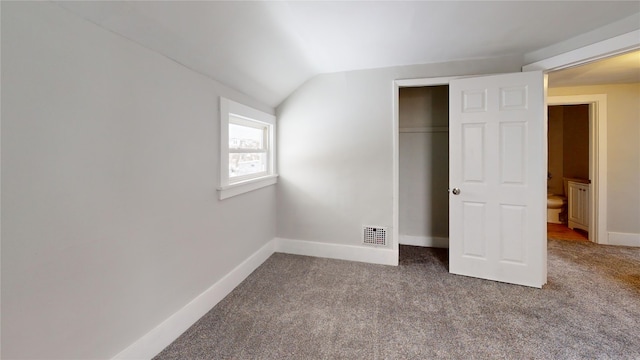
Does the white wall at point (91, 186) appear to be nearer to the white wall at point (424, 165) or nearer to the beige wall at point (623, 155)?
the white wall at point (424, 165)

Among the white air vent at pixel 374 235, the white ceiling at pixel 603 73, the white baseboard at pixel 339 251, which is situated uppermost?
the white ceiling at pixel 603 73

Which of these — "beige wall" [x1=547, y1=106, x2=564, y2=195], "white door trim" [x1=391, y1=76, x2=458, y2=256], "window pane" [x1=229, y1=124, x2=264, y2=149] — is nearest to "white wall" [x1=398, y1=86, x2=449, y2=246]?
"white door trim" [x1=391, y1=76, x2=458, y2=256]

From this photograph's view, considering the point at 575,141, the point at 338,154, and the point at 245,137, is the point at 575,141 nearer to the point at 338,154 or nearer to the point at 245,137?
the point at 338,154

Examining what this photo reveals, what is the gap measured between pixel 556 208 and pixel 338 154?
425cm

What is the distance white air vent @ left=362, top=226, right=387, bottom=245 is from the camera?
9.67 ft

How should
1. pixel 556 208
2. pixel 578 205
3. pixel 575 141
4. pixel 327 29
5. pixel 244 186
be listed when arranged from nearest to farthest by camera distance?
pixel 327 29
pixel 244 186
pixel 578 205
pixel 556 208
pixel 575 141

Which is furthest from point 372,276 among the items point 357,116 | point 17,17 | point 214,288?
point 17,17

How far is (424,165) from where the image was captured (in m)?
3.51

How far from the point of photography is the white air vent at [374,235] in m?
2.95

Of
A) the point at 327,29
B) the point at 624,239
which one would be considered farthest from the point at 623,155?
the point at 327,29

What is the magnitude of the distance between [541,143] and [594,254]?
2.01 metres

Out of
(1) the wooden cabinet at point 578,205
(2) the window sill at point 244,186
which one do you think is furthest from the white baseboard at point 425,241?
(1) the wooden cabinet at point 578,205

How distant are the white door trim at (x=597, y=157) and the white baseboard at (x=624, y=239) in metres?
0.07

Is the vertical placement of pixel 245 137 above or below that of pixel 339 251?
above
